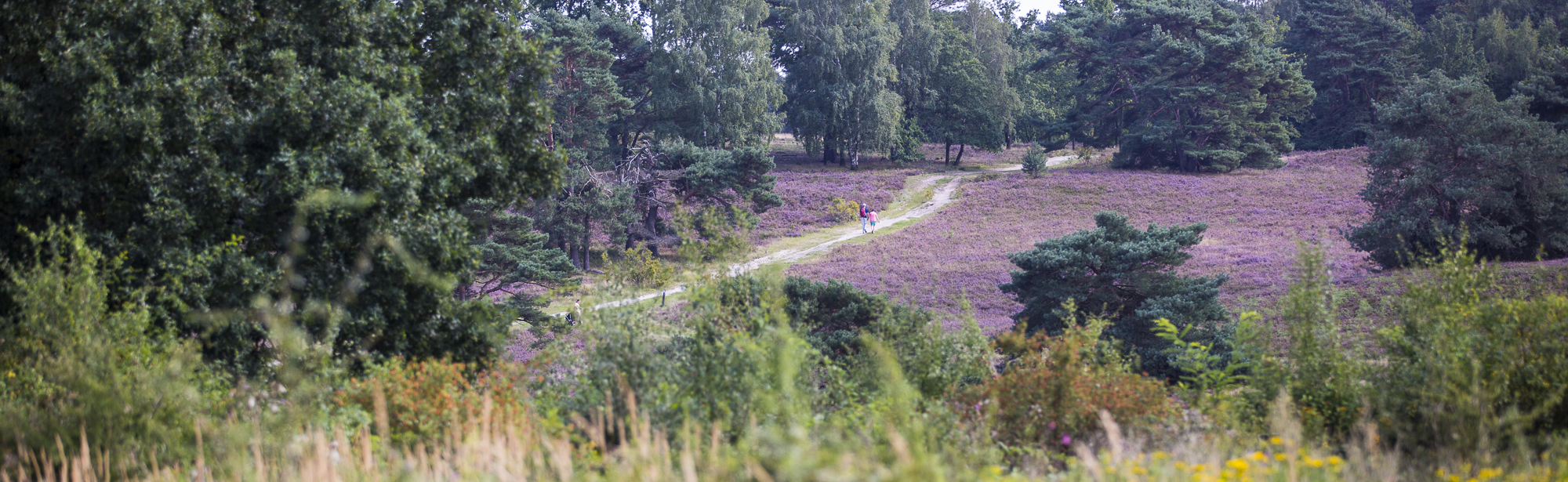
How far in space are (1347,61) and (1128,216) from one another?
30.7m

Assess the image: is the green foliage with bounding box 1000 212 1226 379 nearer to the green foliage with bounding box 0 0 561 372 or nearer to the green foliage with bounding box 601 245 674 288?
the green foliage with bounding box 601 245 674 288

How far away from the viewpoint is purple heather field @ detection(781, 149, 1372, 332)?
22.2m

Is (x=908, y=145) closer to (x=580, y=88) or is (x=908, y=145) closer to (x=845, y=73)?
(x=845, y=73)

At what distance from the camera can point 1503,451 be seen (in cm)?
493

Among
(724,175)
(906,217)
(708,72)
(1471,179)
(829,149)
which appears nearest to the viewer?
(1471,179)

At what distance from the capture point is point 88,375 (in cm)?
514

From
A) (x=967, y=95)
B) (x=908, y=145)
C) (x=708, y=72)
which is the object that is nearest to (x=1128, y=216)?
(x=708, y=72)

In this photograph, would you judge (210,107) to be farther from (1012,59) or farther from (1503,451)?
(1012,59)

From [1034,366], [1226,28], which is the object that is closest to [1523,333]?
[1034,366]

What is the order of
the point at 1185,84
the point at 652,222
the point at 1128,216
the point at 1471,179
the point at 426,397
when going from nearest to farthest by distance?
the point at 426,397 → the point at 1471,179 → the point at 1128,216 → the point at 652,222 → the point at 1185,84

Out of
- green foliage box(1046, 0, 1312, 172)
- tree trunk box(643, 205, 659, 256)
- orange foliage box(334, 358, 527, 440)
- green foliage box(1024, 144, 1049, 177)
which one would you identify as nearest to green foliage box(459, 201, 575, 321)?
tree trunk box(643, 205, 659, 256)

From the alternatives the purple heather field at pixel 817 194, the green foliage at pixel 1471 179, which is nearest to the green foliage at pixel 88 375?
the green foliage at pixel 1471 179

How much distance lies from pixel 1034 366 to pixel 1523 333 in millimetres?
3166

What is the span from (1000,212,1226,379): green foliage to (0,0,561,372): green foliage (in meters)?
9.13
